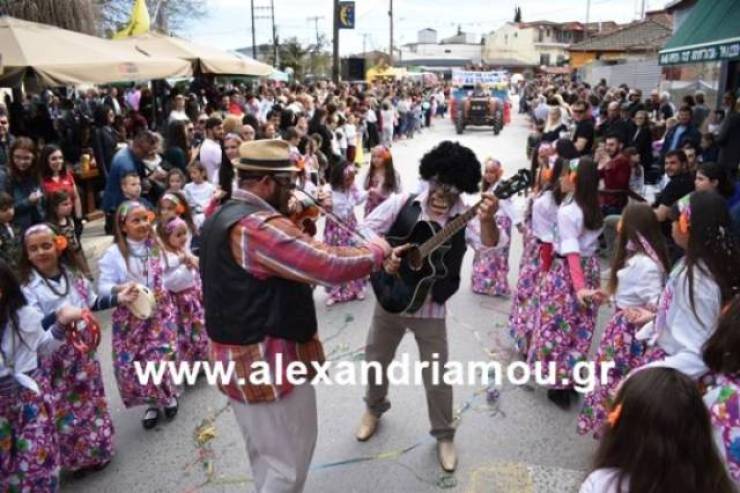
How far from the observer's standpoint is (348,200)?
650 cm

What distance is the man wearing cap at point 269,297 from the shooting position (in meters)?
2.35

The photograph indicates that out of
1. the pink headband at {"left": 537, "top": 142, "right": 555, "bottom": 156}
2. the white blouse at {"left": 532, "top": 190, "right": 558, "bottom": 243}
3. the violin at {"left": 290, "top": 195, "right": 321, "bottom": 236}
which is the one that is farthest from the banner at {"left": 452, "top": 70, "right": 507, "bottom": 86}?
the violin at {"left": 290, "top": 195, "right": 321, "bottom": 236}

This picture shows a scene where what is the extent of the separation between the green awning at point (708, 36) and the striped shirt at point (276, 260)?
27.3 feet

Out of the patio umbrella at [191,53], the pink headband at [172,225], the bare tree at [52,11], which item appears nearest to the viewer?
the pink headband at [172,225]

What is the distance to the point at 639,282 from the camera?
351 cm

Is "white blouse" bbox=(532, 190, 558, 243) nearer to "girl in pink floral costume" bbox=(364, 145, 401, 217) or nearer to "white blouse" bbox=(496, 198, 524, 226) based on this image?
"white blouse" bbox=(496, 198, 524, 226)

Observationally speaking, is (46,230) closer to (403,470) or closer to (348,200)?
(403,470)

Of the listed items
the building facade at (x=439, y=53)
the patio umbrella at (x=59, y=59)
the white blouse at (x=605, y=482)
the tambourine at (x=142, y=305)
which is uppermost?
the building facade at (x=439, y=53)

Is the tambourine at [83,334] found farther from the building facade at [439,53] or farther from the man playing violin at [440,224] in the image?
the building facade at [439,53]

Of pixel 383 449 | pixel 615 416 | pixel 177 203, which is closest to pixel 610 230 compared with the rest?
pixel 383 449

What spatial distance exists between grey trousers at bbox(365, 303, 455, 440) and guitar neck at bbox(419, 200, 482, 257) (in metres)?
0.45

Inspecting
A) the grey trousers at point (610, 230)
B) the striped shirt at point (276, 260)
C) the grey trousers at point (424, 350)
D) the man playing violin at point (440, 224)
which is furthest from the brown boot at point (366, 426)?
the grey trousers at point (610, 230)

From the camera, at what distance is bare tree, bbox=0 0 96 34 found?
15305 mm

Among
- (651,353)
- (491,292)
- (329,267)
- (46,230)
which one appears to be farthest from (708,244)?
(491,292)
